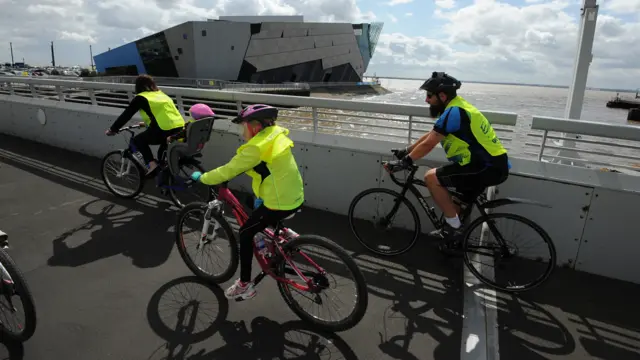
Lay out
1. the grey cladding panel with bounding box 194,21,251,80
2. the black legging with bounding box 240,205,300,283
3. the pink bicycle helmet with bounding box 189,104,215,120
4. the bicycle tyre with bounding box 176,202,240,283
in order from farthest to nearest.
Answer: the grey cladding panel with bounding box 194,21,251,80, the pink bicycle helmet with bounding box 189,104,215,120, the bicycle tyre with bounding box 176,202,240,283, the black legging with bounding box 240,205,300,283

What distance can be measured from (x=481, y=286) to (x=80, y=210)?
5479 mm

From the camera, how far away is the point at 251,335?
306cm

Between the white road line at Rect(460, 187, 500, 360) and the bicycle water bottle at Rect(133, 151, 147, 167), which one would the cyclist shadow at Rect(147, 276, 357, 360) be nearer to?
the white road line at Rect(460, 187, 500, 360)

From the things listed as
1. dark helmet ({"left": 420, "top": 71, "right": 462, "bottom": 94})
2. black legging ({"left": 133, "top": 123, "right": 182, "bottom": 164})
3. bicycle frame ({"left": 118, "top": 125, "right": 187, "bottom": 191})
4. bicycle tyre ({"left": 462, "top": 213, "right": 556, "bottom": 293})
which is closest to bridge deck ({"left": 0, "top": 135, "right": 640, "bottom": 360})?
bicycle tyre ({"left": 462, "top": 213, "right": 556, "bottom": 293})

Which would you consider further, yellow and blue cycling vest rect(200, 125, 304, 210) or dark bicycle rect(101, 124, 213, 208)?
dark bicycle rect(101, 124, 213, 208)

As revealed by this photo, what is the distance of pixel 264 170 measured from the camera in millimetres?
3002

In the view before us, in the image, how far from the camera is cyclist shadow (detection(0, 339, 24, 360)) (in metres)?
2.81

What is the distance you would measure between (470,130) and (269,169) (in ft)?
6.21

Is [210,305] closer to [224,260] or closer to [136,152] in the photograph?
[224,260]

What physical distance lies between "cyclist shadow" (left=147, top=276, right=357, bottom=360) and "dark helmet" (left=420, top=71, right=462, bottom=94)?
7.97ft

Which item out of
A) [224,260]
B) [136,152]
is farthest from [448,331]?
[136,152]

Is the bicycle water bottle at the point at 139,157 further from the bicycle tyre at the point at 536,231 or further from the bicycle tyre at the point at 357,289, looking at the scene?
the bicycle tyre at the point at 536,231

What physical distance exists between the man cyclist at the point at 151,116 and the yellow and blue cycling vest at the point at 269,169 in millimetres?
2893

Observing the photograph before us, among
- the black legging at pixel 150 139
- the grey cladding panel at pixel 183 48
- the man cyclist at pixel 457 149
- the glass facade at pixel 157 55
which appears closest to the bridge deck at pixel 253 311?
the man cyclist at pixel 457 149
